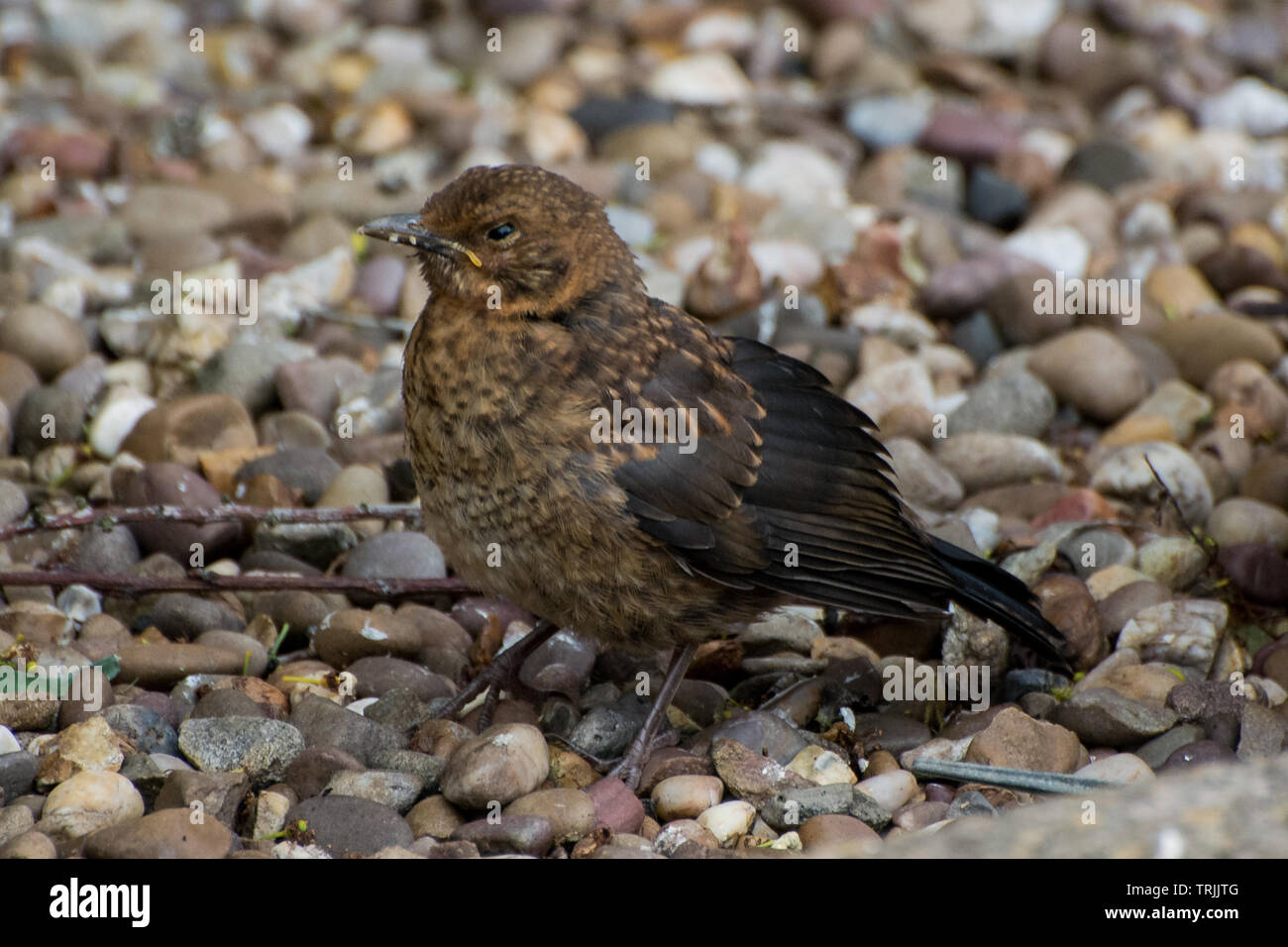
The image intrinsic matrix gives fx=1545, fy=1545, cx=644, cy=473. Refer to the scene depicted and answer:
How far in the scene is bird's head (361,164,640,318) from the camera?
173 inches

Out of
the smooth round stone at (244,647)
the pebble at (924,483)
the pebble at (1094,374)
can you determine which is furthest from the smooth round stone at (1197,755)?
the smooth round stone at (244,647)

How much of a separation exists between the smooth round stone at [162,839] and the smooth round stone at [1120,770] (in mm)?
2228

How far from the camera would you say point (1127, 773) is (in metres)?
4.12

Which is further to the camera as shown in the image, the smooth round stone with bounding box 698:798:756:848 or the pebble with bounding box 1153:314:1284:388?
the pebble with bounding box 1153:314:1284:388

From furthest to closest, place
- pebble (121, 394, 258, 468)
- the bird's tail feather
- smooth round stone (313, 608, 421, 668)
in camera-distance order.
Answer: pebble (121, 394, 258, 468) → smooth round stone (313, 608, 421, 668) → the bird's tail feather

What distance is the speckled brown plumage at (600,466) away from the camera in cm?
427

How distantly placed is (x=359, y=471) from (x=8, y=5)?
5549mm

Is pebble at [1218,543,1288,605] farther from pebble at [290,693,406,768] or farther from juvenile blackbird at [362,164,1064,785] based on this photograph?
pebble at [290,693,406,768]

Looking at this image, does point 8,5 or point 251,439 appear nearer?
point 251,439

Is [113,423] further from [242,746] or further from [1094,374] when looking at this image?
[1094,374]

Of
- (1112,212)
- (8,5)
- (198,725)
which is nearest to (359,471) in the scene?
(198,725)

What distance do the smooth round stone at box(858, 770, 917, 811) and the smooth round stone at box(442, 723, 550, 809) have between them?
0.88m

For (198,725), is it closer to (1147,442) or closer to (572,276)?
(572,276)

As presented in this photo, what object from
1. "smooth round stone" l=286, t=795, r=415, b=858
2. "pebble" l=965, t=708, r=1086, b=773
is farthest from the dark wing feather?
"smooth round stone" l=286, t=795, r=415, b=858
